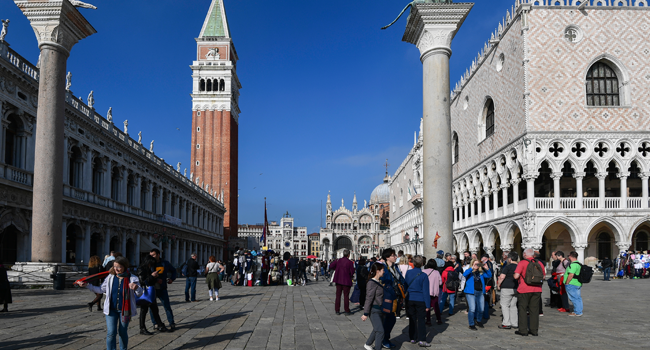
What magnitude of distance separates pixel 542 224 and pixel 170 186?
116 ft

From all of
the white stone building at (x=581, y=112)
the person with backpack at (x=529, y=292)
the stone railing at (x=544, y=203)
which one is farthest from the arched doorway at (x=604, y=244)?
the person with backpack at (x=529, y=292)

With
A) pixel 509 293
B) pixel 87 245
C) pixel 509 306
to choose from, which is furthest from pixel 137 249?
pixel 509 293

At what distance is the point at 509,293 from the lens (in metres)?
10.6

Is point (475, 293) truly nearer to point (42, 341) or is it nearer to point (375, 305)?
point (375, 305)

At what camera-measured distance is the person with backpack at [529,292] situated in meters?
9.86

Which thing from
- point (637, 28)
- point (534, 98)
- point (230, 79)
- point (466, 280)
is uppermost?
point (230, 79)

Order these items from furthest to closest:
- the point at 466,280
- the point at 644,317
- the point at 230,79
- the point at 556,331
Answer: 1. the point at 230,79
2. the point at 644,317
3. the point at 466,280
4. the point at 556,331

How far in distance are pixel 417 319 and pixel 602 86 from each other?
32212mm

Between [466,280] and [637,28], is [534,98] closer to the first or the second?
[637,28]

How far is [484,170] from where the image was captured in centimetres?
4306

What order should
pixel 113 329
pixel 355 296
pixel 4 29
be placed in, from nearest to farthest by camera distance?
pixel 113 329
pixel 355 296
pixel 4 29

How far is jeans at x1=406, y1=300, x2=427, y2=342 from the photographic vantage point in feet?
28.8

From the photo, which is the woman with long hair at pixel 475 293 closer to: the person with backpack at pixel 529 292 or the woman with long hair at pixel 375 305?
the person with backpack at pixel 529 292

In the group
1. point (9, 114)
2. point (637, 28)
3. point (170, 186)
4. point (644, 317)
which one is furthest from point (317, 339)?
point (170, 186)
